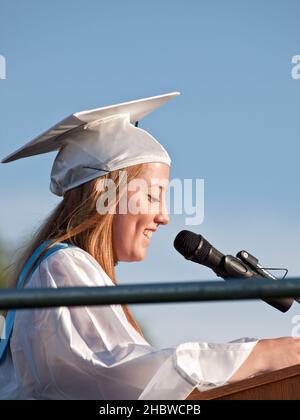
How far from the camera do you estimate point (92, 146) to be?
359 cm

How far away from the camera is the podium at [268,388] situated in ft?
8.14

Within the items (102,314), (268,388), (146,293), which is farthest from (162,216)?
(146,293)

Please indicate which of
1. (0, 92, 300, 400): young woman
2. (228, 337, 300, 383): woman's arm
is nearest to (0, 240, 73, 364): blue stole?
(0, 92, 300, 400): young woman

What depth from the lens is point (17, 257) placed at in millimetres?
3406

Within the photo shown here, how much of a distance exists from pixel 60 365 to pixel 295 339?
73 centimetres

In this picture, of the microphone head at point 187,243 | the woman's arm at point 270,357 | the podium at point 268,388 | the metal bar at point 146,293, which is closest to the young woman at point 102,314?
the woman's arm at point 270,357

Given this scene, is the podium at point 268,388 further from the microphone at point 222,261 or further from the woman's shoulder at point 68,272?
the woman's shoulder at point 68,272

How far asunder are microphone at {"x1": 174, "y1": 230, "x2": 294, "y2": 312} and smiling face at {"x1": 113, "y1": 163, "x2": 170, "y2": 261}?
1.24 ft

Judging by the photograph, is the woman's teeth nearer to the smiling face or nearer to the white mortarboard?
the smiling face

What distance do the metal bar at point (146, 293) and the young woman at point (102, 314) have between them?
4.31 feet

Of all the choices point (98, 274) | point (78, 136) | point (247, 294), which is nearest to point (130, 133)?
point (78, 136)

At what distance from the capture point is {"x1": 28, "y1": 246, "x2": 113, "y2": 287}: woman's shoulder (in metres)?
2.97

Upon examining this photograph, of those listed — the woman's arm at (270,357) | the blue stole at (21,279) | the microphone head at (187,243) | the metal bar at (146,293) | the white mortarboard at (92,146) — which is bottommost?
the woman's arm at (270,357)
